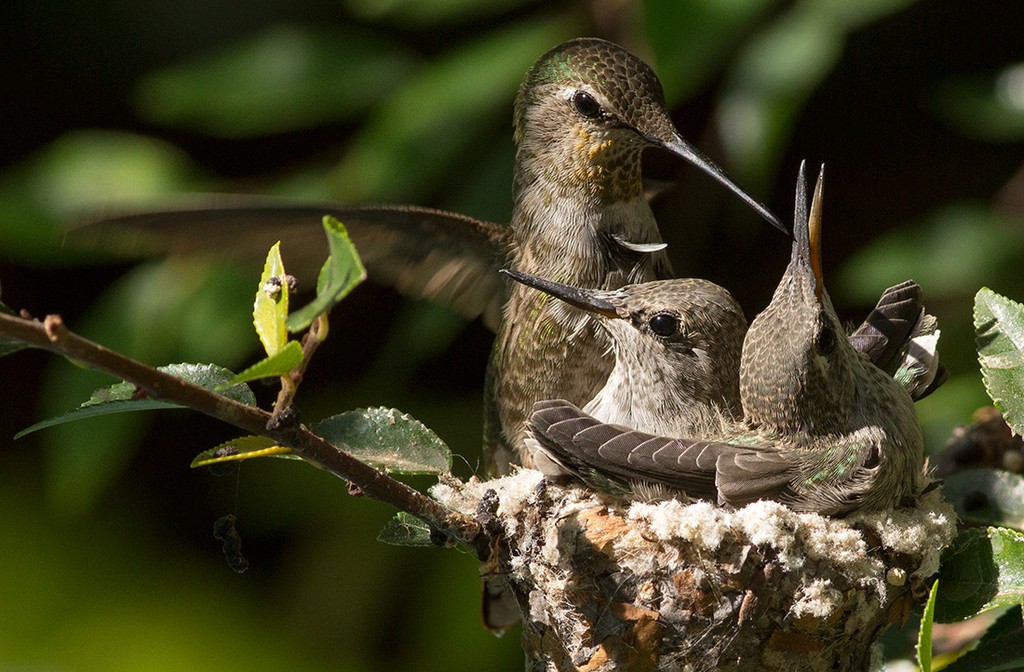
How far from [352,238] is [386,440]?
733 millimetres

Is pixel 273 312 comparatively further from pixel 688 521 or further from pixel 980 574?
pixel 980 574

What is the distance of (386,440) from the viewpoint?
1804 millimetres

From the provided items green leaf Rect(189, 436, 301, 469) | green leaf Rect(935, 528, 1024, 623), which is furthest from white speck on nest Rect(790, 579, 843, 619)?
green leaf Rect(189, 436, 301, 469)

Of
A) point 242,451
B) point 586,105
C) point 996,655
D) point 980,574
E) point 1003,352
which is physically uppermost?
point 586,105

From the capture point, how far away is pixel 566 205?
8.59ft

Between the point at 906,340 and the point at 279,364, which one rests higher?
the point at 279,364

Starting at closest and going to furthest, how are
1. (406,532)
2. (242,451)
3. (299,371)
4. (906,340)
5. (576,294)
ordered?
(299,371) < (242,451) < (406,532) < (576,294) < (906,340)

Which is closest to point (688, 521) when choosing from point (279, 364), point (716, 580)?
point (716, 580)

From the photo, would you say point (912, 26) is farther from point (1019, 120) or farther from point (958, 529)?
point (958, 529)

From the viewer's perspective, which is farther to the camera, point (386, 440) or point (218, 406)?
point (386, 440)

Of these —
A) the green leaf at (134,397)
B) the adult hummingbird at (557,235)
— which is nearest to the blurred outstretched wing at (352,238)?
the adult hummingbird at (557,235)

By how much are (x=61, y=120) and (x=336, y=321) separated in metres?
1.23

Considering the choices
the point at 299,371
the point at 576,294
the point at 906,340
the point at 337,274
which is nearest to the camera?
the point at 337,274

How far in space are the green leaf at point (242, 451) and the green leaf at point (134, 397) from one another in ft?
0.20
